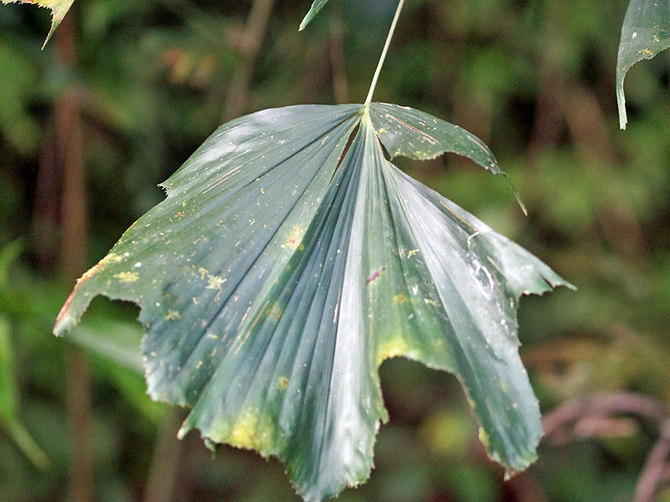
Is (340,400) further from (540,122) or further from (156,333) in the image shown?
(540,122)

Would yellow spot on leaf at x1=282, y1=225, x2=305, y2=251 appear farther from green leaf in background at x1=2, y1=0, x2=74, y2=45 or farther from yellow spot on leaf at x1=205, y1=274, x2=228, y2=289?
green leaf in background at x1=2, y1=0, x2=74, y2=45

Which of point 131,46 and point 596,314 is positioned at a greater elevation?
point 131,46

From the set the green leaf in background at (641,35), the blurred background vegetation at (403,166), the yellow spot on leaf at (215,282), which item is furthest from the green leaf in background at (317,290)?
the blurred background vegetation at (403,166)

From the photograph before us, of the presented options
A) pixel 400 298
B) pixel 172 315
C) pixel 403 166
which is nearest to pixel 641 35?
pixel 400 298

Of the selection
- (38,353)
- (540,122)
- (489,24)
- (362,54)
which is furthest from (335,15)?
(38,353)

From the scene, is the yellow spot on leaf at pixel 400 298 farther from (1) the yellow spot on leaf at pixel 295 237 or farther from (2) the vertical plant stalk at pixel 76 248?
(2) the vertical plant stalk at pixel 76 248

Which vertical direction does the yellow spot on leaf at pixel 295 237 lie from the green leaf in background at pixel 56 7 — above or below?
below
